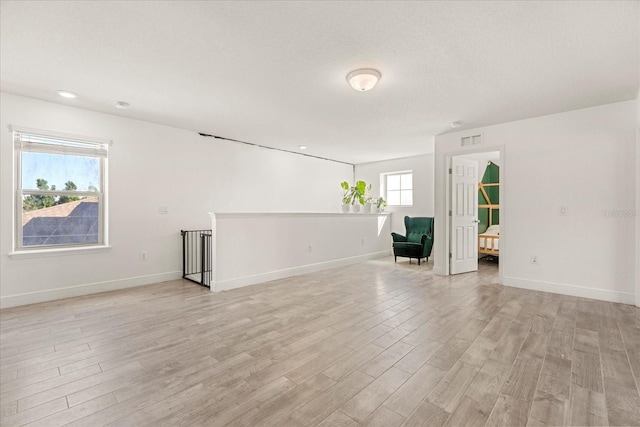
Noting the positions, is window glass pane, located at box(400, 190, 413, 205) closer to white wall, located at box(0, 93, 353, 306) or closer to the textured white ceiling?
the textured white ceiling

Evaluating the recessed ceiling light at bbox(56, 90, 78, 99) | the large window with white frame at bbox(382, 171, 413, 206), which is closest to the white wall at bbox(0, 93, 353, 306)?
the recessed ceiling light at bbox(56, 90, 78, 99)

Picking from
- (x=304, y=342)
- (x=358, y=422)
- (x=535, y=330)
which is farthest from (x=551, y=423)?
(x=304, y=342)

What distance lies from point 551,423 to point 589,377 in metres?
0.73

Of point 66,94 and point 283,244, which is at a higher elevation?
point 66,94

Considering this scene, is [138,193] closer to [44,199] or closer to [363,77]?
[44,199]

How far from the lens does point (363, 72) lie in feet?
9.04

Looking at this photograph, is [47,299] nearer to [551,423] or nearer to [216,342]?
[216,342]

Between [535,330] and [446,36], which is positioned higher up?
[446,36]

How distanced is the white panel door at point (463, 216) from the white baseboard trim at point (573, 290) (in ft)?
2.93

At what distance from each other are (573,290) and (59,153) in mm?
7063

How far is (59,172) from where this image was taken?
3803 mm

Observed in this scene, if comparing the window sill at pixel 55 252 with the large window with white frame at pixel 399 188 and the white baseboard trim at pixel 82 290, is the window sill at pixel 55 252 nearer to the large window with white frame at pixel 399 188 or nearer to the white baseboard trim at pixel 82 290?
the white baseboard trim at pixel 82 290

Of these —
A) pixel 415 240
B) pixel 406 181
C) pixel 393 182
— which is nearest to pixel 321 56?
pixel 415 240

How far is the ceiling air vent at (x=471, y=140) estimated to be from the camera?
468 cm
